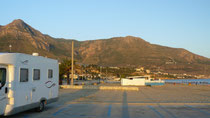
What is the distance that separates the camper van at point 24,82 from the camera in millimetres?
11133

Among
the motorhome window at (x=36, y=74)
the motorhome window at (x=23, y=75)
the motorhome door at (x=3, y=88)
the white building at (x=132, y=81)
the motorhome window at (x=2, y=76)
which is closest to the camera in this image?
the motorhome door at (x=3, y=88)

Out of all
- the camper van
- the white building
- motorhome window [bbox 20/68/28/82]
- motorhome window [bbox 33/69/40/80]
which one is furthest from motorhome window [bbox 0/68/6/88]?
the white building

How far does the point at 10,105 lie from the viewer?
36.4 ft

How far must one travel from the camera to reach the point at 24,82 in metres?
12.2

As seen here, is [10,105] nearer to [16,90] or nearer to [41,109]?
[16,90]

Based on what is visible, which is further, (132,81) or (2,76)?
(132,81)

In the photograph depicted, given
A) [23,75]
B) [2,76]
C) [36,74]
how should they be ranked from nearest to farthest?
[2,76] → [23,75] → [36,74]

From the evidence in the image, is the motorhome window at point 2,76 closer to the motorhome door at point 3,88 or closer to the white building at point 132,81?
the motorhome door at point 3,88

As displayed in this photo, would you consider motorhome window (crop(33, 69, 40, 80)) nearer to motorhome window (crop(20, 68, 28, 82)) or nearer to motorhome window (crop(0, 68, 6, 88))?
motorhome window (crop(20, 68, 28, 82))

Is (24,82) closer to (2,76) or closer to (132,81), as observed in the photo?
(2,76)

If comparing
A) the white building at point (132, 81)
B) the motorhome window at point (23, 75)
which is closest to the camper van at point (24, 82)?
the motorhome window at point (23, 75)

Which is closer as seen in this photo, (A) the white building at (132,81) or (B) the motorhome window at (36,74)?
(B) the motorhome window at (36,74)

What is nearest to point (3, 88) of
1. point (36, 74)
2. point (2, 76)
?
point (2, 76)

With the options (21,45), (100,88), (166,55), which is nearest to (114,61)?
(166,55)
